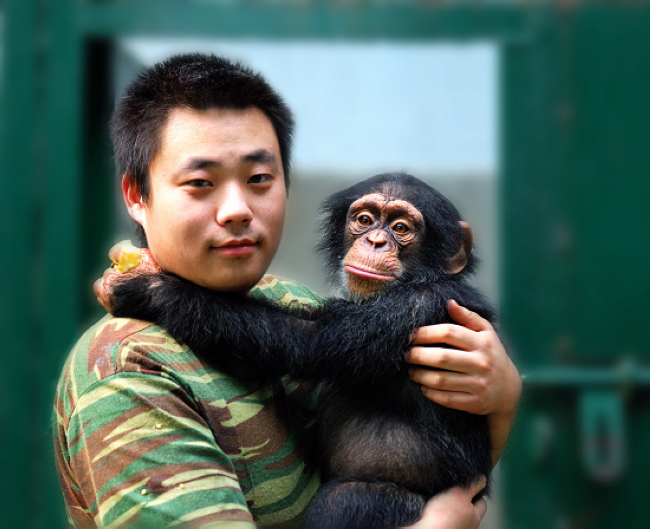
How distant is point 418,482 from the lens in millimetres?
1870

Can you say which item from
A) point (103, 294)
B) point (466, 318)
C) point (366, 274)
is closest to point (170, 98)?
point (103, 294)

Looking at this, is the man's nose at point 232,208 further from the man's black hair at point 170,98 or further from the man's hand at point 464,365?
the man's hand at point 464,365

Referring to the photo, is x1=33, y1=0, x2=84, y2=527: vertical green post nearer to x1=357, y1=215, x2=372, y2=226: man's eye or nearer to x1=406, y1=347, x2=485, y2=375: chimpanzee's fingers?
x1=357, y1=215, x2=372, y2=226: man's eye

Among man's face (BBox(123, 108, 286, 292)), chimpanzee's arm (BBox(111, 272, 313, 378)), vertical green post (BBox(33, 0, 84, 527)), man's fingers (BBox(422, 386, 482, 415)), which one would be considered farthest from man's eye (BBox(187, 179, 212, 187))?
vertical green post (BBox(33, 0, 84, 527))

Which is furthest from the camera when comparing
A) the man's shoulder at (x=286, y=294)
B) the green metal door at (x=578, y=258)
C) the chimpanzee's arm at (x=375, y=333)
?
the green metal door at (x=578, y=258)

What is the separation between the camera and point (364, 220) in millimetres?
2119

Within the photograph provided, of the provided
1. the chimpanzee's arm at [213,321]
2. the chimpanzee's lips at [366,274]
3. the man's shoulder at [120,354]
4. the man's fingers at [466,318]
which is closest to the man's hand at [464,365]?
the man's fingers at [466,318]

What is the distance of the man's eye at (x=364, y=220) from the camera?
83.0 inches

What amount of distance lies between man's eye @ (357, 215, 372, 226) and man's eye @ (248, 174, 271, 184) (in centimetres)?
46

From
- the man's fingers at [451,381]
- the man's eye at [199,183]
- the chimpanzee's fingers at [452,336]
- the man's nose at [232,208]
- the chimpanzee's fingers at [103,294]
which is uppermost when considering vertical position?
the man's eye at [199,183]

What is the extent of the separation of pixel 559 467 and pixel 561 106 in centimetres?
171

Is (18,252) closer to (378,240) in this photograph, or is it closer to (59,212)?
(59,212)

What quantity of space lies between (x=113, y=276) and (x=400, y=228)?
2.58ft

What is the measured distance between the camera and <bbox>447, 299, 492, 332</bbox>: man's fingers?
6.18 ft
